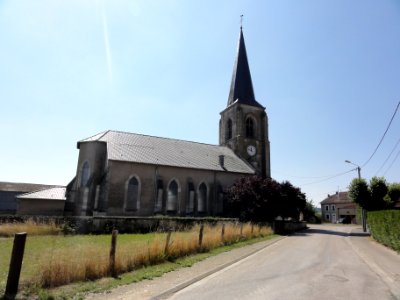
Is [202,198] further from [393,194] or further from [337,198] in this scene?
[337,198]

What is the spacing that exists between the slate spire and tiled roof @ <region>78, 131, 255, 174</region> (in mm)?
7918

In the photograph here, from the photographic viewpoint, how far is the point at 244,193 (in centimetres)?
2859

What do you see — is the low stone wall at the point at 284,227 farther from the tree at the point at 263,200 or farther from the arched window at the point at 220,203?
the arched window at the point at 220,203

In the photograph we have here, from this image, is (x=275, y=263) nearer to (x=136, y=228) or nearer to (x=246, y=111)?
(x=136, y=228)

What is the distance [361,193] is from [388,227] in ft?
41.9

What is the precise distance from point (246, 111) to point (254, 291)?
3522 centimetres

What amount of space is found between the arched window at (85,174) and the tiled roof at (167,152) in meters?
2.50

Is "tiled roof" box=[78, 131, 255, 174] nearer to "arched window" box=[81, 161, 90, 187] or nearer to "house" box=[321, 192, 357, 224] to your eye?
"arched window" box=[81, 161, 90, 187]

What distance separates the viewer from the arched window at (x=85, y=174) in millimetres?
27747

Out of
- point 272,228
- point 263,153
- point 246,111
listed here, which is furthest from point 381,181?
point 246,111

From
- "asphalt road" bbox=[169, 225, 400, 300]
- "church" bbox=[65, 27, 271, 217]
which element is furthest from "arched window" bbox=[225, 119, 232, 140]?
"asphalt road" bbox=[169, 225, 400, 300]

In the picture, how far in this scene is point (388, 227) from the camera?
57.5ft

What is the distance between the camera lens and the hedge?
15.6m

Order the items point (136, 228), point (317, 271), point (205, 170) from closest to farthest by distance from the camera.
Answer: point (317, 271)
point (136, 228)
point (205, 170)
